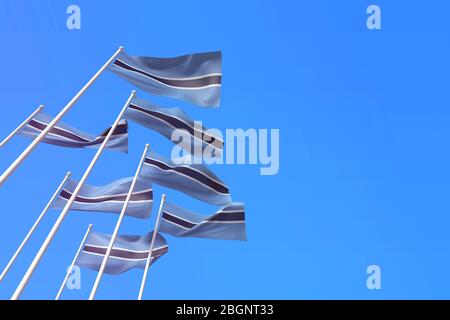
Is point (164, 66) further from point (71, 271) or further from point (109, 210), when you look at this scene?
point (71, 271)

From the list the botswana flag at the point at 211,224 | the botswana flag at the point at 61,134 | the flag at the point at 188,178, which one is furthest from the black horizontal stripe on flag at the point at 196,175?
Answer: the botswana flag at the point at 61,134

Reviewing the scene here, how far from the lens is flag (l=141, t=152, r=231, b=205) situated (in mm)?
17906

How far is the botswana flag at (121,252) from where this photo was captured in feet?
64.7

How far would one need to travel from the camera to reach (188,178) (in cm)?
1788

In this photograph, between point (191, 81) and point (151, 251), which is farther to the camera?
point (151, 251)

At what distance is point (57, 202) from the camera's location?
62.4 feet

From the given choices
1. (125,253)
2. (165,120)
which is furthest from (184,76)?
(125,253)

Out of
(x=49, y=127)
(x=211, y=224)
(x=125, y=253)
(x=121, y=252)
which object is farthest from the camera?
(x=121, y=252)

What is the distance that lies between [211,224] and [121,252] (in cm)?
343

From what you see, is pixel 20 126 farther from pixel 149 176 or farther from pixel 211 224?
pixel 211 224

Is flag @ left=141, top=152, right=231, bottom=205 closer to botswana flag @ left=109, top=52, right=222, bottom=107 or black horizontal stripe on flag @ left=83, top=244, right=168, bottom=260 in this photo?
botswana flag @ left=109, top=52, right=222, bottom=107

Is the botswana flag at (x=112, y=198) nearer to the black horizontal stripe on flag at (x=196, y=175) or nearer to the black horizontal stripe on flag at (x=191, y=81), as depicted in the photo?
the black horizontal stripe on flag at (x=196, y=175)

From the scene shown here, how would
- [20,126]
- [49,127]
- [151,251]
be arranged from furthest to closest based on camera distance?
[151,251] → [20,126] → [49,127]
